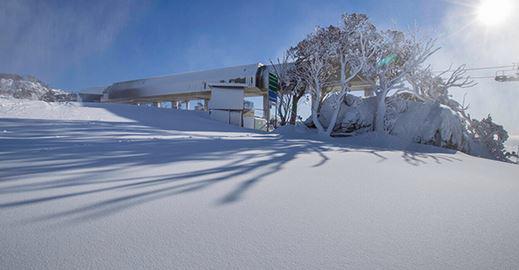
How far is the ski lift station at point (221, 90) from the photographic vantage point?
13242 millimetres

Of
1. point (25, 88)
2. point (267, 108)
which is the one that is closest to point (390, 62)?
point (267, 108)

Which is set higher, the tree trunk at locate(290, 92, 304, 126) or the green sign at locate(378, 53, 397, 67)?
the green sign at locate(378, 53, 397, 67)

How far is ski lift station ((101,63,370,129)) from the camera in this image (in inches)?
521

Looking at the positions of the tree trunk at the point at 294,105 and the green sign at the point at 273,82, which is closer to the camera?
the tree trunk at the point at 294,105

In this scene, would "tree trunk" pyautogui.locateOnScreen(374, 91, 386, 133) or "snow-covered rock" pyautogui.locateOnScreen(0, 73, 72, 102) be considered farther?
"snow-covered rock" pyautogui.locateOnScreen(0, 73, 72, 102)

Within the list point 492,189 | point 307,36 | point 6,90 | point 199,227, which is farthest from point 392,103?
point 6,90

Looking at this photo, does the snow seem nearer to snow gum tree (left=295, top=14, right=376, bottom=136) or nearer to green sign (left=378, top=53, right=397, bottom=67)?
snow gum tree (left=295, top=14, right=376, bottom=136)

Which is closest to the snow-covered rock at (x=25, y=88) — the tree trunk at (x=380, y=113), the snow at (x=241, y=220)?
the snow at (x=241, y=220)

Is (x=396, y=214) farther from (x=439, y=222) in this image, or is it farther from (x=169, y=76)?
(x=169, y=76)

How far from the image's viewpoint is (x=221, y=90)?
13242mm

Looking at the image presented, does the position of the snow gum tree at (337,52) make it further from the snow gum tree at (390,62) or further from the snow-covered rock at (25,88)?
the snow-covered rock at (25,88)

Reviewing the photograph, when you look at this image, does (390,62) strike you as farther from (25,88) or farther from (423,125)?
(25,88)

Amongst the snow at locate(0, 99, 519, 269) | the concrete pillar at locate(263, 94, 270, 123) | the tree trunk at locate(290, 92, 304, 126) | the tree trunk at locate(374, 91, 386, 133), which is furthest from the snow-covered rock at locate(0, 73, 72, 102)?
the tree trunk at locate(374, 91, 386, 133)

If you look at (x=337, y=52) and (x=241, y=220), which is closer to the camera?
(x=241, y=220)
